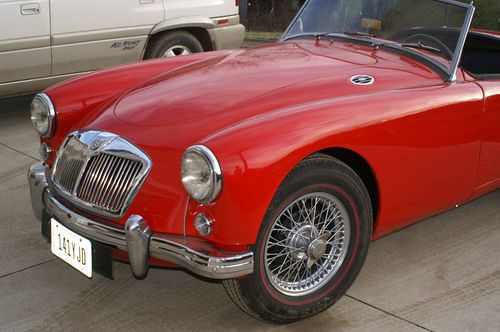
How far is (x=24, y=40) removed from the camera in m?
6.08

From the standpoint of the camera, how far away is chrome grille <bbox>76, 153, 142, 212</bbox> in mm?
2967

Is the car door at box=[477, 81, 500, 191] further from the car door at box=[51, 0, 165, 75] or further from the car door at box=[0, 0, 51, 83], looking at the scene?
the car door at box=[0, 0, 51, 83]

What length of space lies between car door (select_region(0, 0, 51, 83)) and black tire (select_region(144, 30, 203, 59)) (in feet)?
3.72

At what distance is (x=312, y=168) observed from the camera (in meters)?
Result: 2.90

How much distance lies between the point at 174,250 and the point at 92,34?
13.8ft

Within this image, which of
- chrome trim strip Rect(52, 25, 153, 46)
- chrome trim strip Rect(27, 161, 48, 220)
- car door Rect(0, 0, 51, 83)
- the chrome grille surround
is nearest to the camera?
the chrome grille surround

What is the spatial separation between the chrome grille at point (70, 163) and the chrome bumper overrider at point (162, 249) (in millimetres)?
194

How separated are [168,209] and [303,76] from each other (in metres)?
1.14

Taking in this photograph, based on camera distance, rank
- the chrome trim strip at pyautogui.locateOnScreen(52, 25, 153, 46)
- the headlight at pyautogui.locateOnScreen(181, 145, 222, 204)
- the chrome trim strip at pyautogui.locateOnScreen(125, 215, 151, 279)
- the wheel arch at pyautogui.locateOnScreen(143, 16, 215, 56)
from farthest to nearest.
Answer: the wheel arch at pyautogui.locateOnScreen(143, 16, 215, 56) < the chrome trim strip at pyautogui.locateOnScreen(52, 25, 153, 46) < the chrome trim strip at pyautogui.locateOnScreen(125, 215, 151, 279) < the headlight at pyautogui.locateOnScreen(181, 145, 222, 204)

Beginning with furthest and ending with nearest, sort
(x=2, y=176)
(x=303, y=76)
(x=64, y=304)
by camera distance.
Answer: (x=2, y=176) < (x=303, y=76) < (x=64, y=304)

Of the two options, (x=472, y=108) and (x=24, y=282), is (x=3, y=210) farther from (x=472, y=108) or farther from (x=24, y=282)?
(x=472, y=108)

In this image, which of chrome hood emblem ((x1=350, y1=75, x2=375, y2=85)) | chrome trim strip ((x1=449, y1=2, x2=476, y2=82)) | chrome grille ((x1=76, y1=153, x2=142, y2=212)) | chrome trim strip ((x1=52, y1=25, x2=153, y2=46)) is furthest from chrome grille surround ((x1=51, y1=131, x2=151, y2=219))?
chrome trim strip ((x1=52, y1=25, x2=153, y2=46))

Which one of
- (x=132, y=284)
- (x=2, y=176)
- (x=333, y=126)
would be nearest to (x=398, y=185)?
(x=333, y=126)

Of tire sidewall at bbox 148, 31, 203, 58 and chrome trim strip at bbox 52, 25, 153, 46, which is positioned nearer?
chrome trim strip at bbox 52, 25, 153, 46
